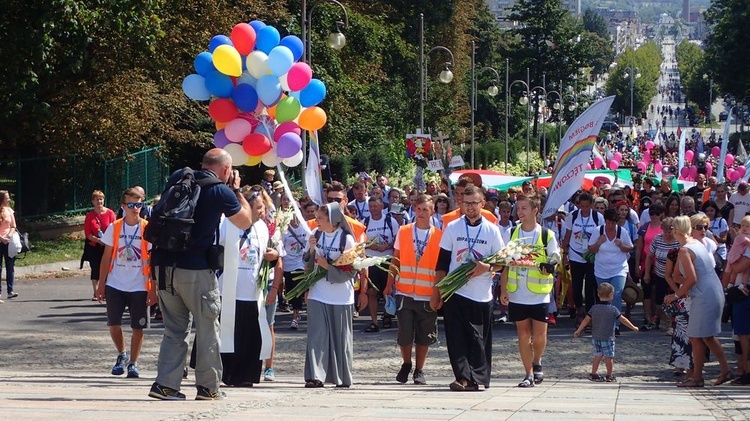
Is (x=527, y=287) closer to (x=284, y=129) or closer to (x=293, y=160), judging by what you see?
(x=293, y=160)

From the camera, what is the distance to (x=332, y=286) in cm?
1095

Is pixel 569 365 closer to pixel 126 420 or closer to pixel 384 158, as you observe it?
pixel 126 420

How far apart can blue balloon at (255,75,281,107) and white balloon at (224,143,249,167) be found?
50 cm

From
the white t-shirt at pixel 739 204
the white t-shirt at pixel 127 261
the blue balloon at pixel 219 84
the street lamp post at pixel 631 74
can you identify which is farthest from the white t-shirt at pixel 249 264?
the street lamp post at pixel 631 74

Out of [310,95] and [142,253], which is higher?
[310,95]

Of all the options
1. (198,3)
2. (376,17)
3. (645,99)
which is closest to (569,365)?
(198,3)

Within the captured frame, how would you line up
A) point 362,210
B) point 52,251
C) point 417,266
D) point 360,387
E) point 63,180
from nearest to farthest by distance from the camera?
point 360,387 → point 417,266 → point 362,210 → point 52,251 → point 63,180

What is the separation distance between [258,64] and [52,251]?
14.9 meters

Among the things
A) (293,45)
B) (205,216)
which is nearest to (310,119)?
(293,45)

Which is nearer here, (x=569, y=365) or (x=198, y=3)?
(x=569, y=365)

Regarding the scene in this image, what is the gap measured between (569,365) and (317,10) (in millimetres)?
29461

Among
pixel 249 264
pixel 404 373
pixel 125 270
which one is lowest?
pixel 404 373

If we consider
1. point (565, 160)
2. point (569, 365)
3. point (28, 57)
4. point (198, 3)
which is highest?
point (198, 3)

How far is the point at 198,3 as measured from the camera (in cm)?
3291
